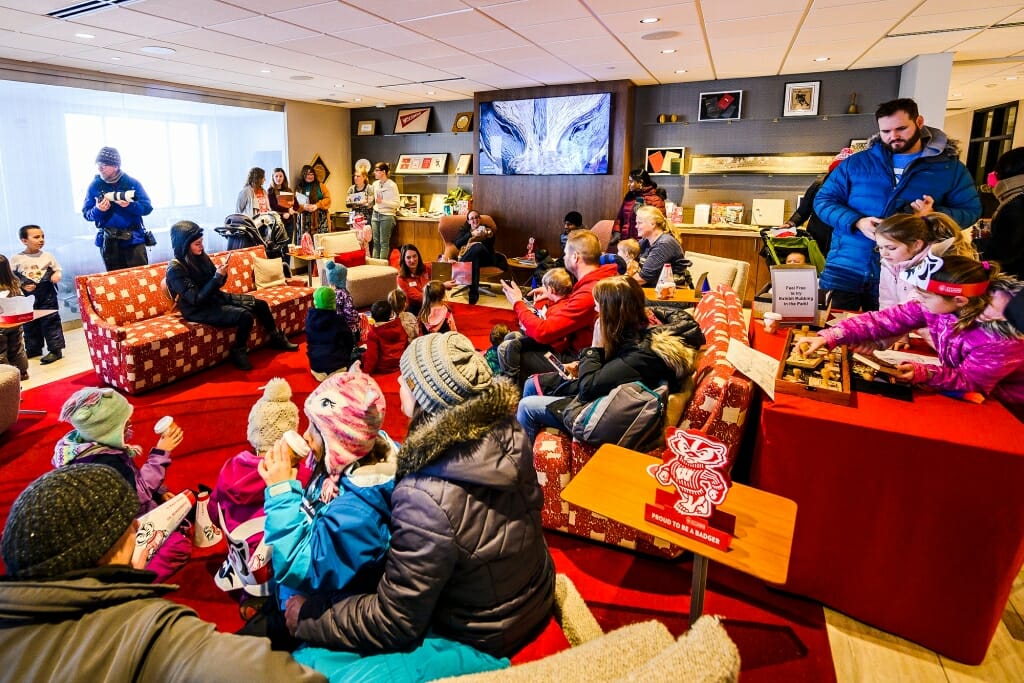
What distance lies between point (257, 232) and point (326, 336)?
3626 millimetres

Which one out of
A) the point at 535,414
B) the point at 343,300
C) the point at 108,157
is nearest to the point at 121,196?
the point at 108,157

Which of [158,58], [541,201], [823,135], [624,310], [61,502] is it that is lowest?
[61,502]

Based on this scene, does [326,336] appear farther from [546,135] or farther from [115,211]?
[546,135]

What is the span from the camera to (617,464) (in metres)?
1.80

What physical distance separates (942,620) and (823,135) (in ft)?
20.8

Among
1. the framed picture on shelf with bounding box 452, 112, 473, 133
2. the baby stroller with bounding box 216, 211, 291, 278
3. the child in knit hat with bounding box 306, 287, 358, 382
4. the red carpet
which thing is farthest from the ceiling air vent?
the framed picture on shelf with bounding box 452, 112, 473, 133

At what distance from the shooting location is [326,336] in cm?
420

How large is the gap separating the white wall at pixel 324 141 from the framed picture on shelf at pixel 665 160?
18.0 feet

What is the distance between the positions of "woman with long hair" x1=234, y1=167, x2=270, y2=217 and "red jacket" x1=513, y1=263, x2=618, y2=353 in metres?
5.53

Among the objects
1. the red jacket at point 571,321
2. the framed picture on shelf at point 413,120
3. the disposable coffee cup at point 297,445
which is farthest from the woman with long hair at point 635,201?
the disposable coffee cup at point 297,445

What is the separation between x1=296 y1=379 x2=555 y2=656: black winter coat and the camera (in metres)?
1.21

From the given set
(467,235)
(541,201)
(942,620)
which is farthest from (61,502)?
(541,201)

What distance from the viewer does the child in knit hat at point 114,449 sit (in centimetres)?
216

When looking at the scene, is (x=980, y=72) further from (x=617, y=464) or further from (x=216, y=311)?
(x=216, y=311)
